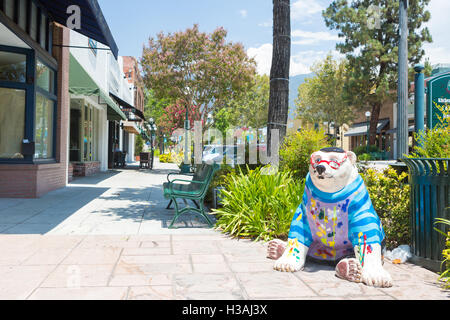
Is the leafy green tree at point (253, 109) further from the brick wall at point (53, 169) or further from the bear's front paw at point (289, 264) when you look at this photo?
the bear's front paw at point (289, 264)

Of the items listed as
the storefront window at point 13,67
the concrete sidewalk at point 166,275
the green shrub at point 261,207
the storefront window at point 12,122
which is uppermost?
the storefront window at point 13,67

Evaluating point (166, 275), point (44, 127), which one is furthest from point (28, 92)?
point (166, 275)

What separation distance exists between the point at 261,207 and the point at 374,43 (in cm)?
3009

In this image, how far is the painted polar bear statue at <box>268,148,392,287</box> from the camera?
144 inches

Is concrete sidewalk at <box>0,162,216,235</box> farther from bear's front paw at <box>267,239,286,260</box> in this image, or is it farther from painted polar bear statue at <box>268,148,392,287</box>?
painted polar bear statue at <box>268,148,392,287</box>

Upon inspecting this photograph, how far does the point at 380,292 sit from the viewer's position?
3393 millimetres

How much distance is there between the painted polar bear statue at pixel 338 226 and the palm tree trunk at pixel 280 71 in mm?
3529

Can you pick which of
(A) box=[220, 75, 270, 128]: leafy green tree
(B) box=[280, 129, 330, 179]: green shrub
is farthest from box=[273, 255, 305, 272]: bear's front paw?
(A) box=[220, 75, 270, 128]: leafy green tree

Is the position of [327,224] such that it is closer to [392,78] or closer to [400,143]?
[400,143]

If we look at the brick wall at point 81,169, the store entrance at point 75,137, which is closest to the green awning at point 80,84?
the store entrance at point 75,137

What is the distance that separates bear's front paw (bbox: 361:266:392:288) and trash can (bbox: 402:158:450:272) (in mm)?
797

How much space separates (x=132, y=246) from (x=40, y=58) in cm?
665

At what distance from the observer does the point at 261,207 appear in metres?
5.66

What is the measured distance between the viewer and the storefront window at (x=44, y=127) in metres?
9.63
